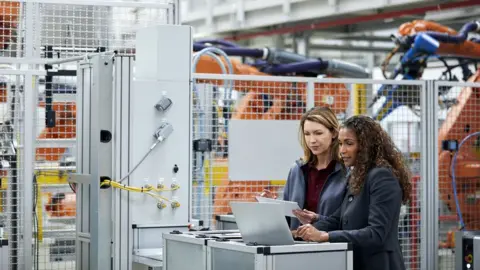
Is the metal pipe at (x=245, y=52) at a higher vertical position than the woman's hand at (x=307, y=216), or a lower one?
higher

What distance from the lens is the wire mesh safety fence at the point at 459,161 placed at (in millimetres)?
8328

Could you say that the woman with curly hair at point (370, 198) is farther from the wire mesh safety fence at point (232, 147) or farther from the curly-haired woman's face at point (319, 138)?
the wire mesh safety fence at point (232, 147)

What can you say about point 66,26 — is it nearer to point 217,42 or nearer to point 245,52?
point 245,52

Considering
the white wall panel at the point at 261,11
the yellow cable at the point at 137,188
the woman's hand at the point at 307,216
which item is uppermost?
the white wall panel at the point at 261,11

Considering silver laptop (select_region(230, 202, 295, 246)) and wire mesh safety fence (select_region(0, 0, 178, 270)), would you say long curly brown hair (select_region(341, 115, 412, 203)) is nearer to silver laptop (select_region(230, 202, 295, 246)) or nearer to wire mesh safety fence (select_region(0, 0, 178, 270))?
silver laptop (select_region(230, 202, 295, 246))

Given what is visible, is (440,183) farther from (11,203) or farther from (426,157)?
(11,203)

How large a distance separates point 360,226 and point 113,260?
79.4 inches

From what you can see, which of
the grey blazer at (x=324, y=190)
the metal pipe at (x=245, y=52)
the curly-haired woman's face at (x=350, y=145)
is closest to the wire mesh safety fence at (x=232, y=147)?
the grey blazer at (x=324, y=190)

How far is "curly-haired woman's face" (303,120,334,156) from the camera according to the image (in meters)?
4.76

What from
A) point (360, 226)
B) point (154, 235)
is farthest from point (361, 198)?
point (154, 235)

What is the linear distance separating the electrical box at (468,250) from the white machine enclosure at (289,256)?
3.01 metres

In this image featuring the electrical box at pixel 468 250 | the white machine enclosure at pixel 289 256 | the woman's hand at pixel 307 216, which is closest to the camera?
the white machine enclosure at pixel 289 256

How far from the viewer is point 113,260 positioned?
564 cm

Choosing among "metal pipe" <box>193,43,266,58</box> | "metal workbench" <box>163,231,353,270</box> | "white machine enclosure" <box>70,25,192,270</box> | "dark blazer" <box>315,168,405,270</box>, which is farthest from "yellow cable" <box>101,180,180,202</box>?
"metal pipe" <box>193,43,266,58</box>
